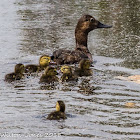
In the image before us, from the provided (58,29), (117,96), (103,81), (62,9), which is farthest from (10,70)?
(62,9)

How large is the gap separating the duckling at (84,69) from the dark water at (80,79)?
13 centimetres

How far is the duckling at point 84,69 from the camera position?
8.16m

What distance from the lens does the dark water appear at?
5.76 m

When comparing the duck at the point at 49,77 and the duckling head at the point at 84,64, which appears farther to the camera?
the duckling head at the point at 84,64

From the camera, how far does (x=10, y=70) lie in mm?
8484

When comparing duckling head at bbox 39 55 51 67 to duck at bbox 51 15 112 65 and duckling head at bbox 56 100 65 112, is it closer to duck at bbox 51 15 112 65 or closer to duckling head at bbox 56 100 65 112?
duck at bbox 51 15 112 65

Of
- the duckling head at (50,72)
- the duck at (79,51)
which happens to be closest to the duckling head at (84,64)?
the duck at (79,51)

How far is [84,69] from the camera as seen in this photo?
8.22 metres

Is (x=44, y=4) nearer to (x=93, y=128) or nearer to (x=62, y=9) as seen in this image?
(x=62, y=9)

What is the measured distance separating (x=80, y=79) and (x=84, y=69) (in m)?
0.31

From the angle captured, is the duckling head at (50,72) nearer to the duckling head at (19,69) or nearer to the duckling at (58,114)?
the duckling head at (19,69)

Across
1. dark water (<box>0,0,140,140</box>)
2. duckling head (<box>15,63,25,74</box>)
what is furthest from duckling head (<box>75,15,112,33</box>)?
duckling head (<box>15,63,25,74</box>)

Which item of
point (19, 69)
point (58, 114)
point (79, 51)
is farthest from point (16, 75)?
point (58, 114)

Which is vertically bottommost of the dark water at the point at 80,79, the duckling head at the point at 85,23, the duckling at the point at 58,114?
the dark water at the point at 80,79
